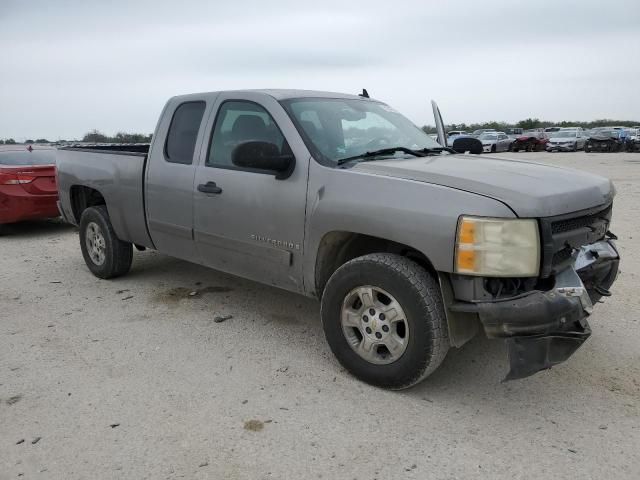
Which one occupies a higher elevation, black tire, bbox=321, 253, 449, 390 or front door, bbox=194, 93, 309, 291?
front door, bbox=194, 93, 309, 291

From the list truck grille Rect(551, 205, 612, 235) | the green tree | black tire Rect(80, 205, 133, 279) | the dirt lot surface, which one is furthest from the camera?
the green tree

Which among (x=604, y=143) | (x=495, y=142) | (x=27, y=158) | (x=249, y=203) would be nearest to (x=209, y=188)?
(x=249, y=203)

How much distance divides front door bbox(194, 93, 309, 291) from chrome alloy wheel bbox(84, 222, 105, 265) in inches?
72.1

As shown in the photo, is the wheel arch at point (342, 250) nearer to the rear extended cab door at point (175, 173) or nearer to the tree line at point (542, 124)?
the rear extended cab door at point (175, 173)

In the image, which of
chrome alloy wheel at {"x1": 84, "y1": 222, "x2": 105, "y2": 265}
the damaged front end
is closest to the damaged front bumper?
the damaged front end

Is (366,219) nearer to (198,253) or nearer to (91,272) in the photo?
(198,253)

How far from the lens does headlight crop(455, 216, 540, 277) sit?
288 cm

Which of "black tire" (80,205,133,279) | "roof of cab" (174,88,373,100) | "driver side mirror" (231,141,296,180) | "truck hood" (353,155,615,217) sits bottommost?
"black tire" (80,205,133,279)

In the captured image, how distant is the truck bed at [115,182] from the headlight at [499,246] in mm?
3184

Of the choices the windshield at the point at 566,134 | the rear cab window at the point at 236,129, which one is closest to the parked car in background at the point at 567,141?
the windshield at the point at 566,134

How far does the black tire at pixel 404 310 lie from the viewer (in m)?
3.11

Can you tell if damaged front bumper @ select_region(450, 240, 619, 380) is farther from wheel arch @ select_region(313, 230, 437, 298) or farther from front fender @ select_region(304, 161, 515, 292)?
wheel arch @ select_region(313, 230, 437, 298)

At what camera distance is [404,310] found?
318cm

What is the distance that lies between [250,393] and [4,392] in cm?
155
